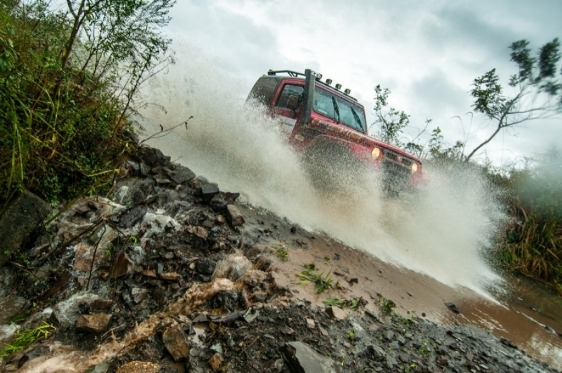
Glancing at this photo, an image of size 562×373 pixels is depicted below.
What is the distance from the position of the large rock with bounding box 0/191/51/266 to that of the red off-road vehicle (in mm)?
3423

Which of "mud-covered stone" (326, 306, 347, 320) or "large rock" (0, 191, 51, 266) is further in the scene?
"large rock" (0, 191, 51, 266)

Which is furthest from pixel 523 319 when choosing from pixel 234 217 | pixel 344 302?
pixel 234 217

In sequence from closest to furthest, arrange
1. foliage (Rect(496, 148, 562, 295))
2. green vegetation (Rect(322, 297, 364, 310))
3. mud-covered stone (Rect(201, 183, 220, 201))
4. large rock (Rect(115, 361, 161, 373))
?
large rock (Rect(115, 361, 161, 373)), green vegetation (Rect(322, 297, 364, 310)), mud-covered stone (Rect(201, 183, 220, 201)), foliage (Rect(496, 148, 562, 295))

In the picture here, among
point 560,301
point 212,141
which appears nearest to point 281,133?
point 212,141

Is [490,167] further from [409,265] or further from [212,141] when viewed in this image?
[212,141]

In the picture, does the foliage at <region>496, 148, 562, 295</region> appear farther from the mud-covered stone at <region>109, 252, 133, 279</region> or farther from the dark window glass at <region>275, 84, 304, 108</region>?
the mud-covered stone at <region>109, 252, 133, 279</region>

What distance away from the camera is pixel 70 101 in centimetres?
271

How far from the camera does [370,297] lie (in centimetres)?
273

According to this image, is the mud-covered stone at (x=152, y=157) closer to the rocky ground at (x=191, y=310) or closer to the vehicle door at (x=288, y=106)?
the rocky ground at (x=191, y=310)

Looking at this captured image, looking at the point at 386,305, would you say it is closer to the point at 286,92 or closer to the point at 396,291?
the point at 396,291

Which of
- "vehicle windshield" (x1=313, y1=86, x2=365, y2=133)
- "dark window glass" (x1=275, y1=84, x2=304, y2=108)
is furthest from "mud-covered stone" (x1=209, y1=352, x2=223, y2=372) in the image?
"dark window glass" (x1=275, y1=84, x2=304, y2=108)

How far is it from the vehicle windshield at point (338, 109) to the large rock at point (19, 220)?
4123 millimetres

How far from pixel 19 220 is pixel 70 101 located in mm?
1104

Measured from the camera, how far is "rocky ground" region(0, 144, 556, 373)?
1688 mm
